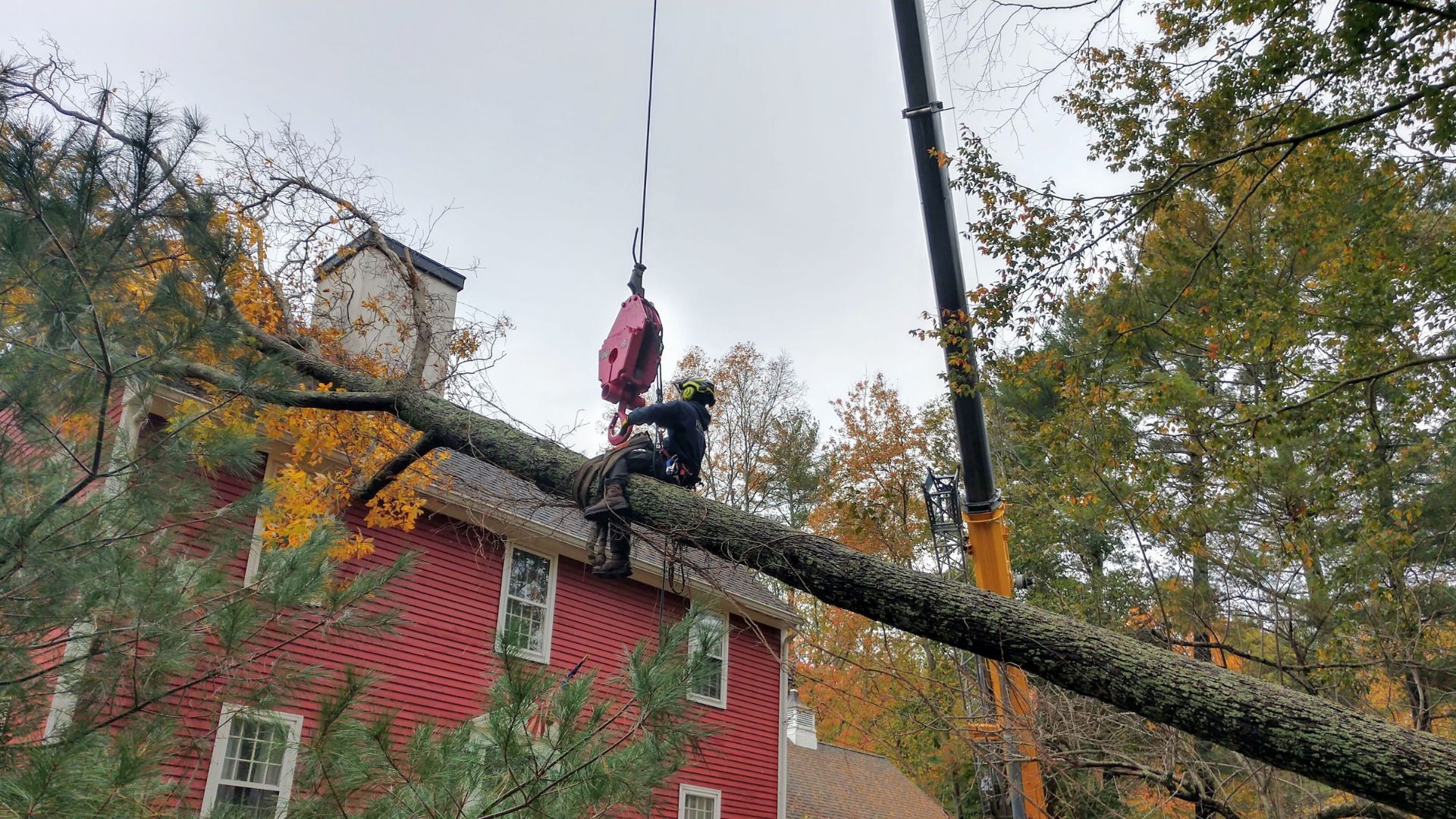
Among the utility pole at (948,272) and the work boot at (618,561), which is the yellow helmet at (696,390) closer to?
the work boot at (618,561)

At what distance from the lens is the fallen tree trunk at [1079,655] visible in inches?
123

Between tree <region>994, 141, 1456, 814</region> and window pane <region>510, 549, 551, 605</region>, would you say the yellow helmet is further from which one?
window pane <region>510, 549, 551, 605</region>

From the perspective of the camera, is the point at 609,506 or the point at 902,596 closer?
the point at 902,596

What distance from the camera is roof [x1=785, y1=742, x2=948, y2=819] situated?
48.2 feet

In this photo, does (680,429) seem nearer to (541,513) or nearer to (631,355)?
(631,355)

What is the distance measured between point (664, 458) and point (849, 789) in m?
12.8

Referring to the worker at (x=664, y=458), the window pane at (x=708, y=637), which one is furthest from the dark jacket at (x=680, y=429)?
the window pane at (x=708, y=637)

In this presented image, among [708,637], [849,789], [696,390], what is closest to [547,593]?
[696,390]

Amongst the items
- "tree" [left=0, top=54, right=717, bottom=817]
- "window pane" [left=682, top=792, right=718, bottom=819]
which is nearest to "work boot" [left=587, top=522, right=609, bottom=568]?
"tree" [left=0, top=54, right=717, bottom=817]

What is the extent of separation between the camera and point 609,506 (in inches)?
181

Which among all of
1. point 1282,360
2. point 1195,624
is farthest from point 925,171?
point 1195,624

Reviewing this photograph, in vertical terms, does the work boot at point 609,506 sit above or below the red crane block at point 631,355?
below

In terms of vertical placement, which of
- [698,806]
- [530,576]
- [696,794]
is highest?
[530,576]

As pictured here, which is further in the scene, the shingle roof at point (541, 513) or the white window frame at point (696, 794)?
the white window frame at point (696, 794)
